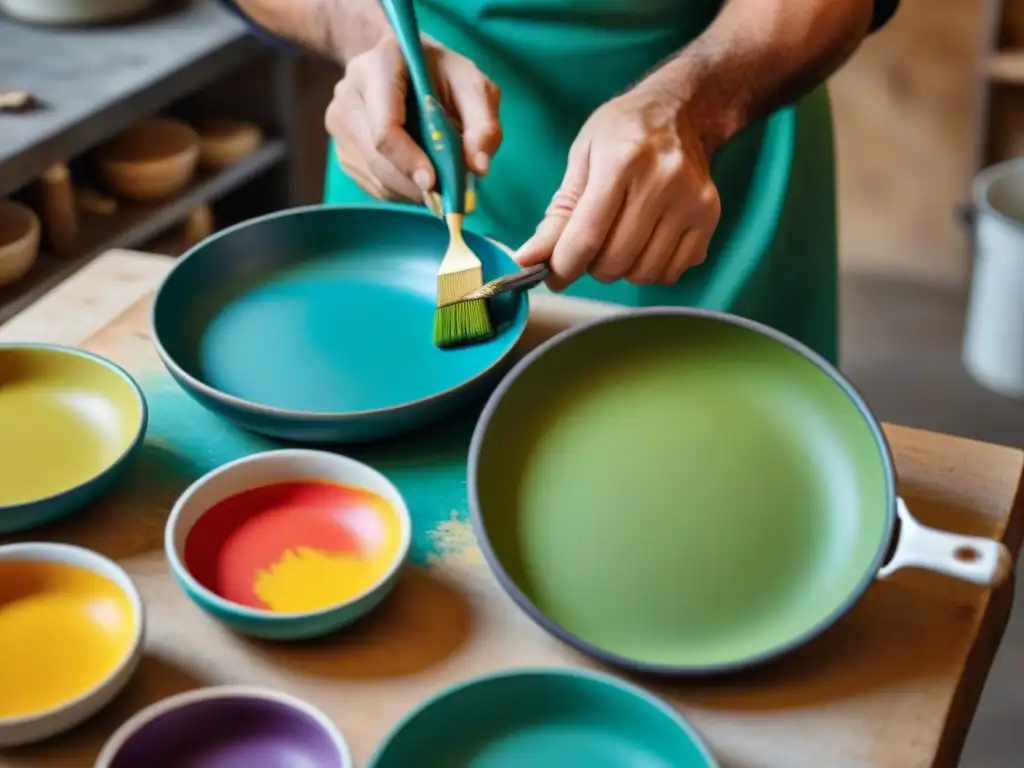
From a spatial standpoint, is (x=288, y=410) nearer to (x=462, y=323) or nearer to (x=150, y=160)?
(x=462, y=323)

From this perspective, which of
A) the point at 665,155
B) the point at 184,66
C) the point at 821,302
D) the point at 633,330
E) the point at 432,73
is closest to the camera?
the point at 633,330

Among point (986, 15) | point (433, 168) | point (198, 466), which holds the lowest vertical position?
point (986, 15)

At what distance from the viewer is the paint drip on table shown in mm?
658

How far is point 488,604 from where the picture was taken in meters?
0.68

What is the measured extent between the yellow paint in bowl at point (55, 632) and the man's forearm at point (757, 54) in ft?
1.95

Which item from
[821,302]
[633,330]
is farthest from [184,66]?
[633,330]

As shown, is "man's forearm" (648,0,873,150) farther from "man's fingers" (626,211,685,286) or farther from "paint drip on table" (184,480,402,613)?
"paint drip on table" (184,480,402,613)

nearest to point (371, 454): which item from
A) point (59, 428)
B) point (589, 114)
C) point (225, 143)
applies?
point (59, 428)

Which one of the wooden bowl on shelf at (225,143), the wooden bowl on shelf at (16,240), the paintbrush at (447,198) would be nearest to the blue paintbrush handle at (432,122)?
the paintbrush at (447,198)

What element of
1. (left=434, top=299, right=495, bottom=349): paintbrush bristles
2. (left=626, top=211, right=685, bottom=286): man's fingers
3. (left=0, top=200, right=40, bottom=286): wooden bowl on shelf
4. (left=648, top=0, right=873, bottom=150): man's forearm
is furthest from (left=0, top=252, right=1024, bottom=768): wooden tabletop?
(left=0, top=200, right=40, bottom=286): wooden bowl on shelf

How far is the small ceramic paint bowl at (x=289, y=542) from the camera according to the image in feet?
2.07

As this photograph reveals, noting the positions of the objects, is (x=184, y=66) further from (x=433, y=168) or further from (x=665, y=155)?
(x=665, y=155)

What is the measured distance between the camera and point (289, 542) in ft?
2.26

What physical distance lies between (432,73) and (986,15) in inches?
62.9
